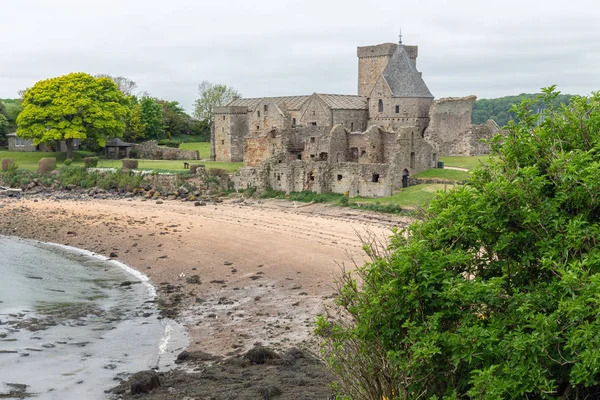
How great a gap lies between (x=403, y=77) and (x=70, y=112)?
30.0 m

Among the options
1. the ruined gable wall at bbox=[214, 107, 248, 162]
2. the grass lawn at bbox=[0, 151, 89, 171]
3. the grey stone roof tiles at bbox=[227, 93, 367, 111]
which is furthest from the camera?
the grass lawn at bbox=[0, 151, 89, 171]

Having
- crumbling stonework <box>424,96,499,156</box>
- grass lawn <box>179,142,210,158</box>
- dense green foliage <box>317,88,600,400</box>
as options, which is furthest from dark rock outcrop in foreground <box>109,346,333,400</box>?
grass lawn <box>179,142,210,158</box>

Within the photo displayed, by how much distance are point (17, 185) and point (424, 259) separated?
51552 millimetres

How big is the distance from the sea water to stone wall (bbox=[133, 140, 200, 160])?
35.8 m

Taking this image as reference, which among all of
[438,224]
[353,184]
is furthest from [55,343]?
[353,184]

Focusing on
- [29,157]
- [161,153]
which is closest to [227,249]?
[161,153]

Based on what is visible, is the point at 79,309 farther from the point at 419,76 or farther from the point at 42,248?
the point at 419,76

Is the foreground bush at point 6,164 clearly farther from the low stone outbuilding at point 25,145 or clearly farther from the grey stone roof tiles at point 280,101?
the grey stone roof tiles at point 280,101

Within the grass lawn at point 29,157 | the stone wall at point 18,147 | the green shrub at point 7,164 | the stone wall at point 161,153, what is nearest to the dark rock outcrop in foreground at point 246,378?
the green shrub at point 7,164

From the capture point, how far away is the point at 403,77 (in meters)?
54.1

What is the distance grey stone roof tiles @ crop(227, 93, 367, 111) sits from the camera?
53.6 meters

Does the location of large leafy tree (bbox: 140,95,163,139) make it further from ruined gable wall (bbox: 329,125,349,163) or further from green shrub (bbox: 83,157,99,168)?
ruined gable wall (bbox: 329,125,349,163)

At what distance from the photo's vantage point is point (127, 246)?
→ 3177 centimetres

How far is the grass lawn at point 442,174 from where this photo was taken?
42.2m
